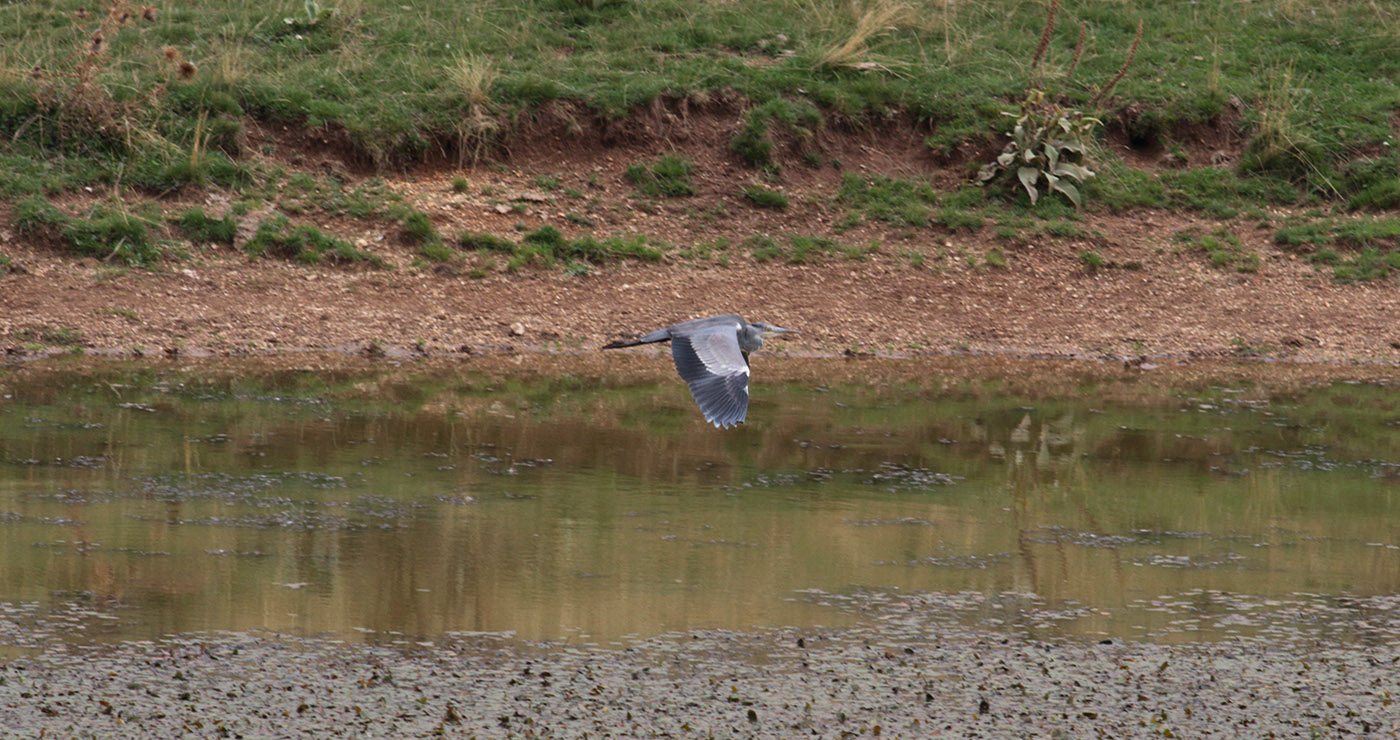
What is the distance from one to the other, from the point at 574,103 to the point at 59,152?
4213mm

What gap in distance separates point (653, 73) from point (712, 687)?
33.6 feet

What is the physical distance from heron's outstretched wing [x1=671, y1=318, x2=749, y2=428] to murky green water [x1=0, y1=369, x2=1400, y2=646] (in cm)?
56

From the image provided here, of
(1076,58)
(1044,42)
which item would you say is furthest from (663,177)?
(1076,58)

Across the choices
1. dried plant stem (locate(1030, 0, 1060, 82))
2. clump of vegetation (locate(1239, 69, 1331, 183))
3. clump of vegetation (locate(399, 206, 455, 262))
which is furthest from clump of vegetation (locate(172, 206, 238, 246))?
clump of vegetation (locate(1239, 69, 1331, 183))

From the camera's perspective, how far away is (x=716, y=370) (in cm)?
682

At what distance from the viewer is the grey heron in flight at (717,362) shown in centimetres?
643

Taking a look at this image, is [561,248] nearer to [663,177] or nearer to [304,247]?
[663,177]

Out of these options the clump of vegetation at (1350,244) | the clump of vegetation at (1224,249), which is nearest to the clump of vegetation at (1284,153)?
the clump of vegetation at (1350,244)

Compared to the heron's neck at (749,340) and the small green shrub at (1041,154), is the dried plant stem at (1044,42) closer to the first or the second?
the small green shrub at (1041,154)

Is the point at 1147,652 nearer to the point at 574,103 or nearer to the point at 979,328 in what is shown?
the point at 979,328

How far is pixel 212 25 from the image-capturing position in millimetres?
14664

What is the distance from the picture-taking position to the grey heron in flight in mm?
6430

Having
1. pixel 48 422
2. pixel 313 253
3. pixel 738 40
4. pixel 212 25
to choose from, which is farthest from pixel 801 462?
pixel 212 25

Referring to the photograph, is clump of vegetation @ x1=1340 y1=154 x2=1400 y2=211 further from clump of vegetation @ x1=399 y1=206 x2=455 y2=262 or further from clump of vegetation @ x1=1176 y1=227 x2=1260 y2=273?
clump of vegetation @ x1=399 y1=206 x2=455 y2=262
